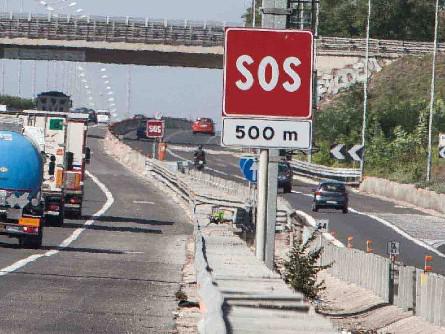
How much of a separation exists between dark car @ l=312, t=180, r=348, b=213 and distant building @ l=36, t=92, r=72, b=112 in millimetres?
54721

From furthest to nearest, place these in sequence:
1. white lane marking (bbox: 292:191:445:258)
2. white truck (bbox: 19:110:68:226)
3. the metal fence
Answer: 1. white lane marking (bbox: 292:191:445:258)
2. white truck (bbox: 19:110:68:226)
3. the metal fence

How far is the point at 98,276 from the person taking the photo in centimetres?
2638

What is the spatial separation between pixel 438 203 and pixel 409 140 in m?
26.2

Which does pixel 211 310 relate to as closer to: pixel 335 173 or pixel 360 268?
pixel 360 268

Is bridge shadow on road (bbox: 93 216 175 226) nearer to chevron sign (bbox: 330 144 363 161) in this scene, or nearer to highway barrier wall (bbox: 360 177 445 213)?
highway barrier wall (bbox: 360 177 445 213)

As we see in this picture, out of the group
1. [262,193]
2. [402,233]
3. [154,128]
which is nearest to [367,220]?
[402,233]

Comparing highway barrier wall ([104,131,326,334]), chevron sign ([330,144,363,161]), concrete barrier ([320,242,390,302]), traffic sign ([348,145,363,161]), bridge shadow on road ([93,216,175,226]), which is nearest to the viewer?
highway barrier wall ([104,131,326,334])

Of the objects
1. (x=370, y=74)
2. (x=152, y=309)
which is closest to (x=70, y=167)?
(x=152, y=309)

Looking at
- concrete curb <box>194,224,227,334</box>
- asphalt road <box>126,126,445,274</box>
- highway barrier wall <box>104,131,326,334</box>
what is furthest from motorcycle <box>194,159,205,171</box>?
concrete curb <box>194,224,227,334</box>


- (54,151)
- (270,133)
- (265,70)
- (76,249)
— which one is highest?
(265,70)

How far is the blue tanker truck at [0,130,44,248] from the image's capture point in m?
33.5

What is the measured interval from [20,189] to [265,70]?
67.3ft

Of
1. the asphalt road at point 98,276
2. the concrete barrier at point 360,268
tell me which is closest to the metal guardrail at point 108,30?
the asphalt road at point 98,276

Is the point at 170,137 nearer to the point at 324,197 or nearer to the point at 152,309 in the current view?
the point at 324,197
